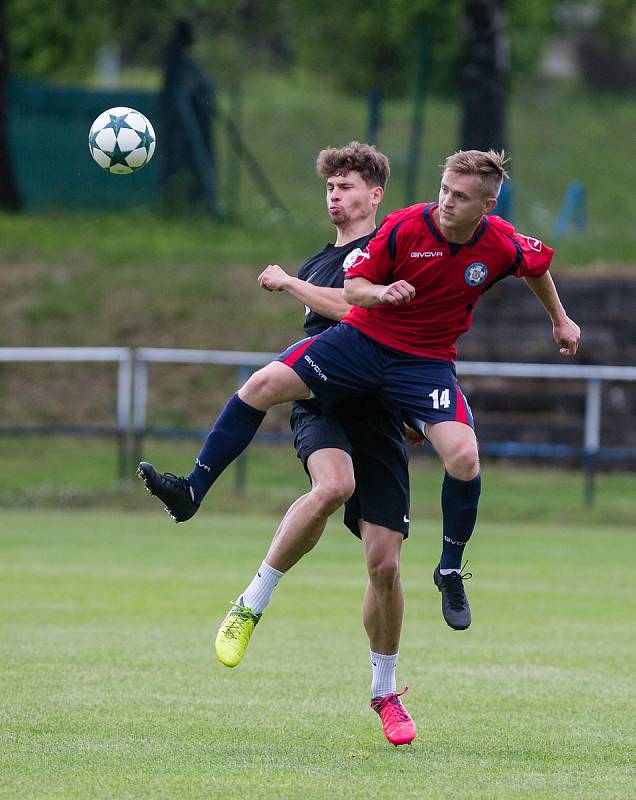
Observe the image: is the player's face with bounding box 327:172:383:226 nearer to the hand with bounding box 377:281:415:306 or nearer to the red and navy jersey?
the red and navy jersey

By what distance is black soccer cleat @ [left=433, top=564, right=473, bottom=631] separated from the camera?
6.58 m

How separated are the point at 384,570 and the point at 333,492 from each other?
46 centimetres

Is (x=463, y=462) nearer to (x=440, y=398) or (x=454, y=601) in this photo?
(x=440, y=398)

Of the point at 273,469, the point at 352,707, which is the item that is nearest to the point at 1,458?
the point at 273,469

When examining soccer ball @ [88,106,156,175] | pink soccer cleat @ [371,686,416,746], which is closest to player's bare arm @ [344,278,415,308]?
soccer ball @ [88,106,156,175]

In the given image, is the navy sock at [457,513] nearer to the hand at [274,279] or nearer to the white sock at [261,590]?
Answer: the white sock at [261,590]

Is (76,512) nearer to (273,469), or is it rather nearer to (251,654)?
(273,469)

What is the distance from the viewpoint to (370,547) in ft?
22.6

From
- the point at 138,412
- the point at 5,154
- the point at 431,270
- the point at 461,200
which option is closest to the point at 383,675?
the point at 431,270

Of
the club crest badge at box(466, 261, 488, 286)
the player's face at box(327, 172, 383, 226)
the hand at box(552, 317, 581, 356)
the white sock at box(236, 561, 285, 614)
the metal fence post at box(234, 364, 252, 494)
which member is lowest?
the metal fence post at box(234, 364, 252, 494)

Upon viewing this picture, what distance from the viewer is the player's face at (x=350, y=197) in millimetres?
7250

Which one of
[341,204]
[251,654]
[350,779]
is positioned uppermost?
→ [341,204]

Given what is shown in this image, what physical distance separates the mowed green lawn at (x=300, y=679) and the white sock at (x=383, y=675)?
0.69ft

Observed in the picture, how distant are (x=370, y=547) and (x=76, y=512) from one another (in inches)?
405
